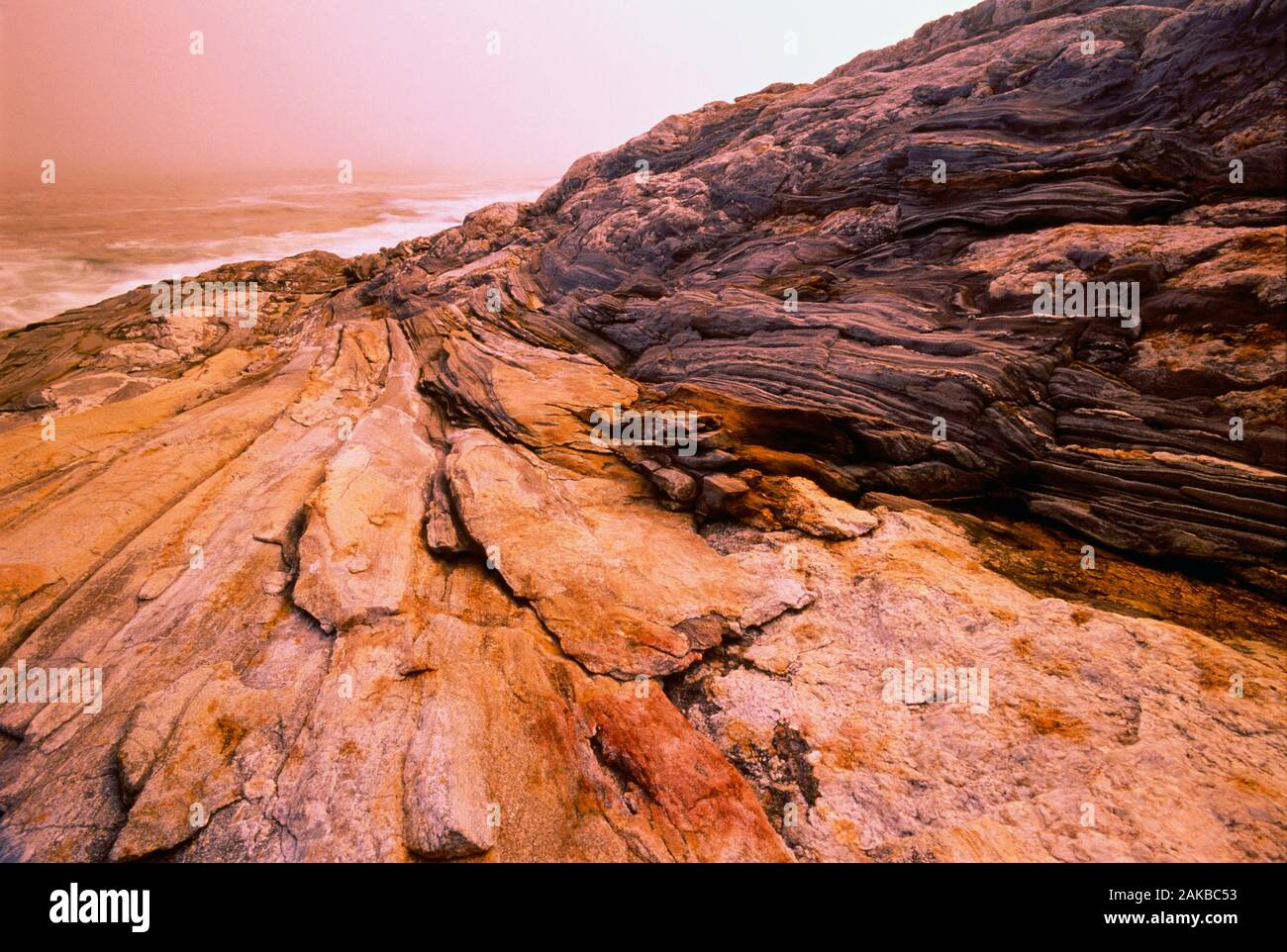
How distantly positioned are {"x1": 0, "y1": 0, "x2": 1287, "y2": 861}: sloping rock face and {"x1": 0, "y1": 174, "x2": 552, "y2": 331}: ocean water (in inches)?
1604

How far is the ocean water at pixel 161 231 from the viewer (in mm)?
45219

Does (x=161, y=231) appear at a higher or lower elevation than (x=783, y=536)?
higher

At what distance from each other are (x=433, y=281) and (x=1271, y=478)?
31.7 metres

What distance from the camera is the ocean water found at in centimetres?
4522

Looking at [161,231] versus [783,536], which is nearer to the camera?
[783,536]

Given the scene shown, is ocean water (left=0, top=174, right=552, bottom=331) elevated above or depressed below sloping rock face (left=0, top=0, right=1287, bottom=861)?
above

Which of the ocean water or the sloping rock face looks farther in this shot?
the ocean water

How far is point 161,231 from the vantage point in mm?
66688

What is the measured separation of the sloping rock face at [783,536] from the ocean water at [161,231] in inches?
1604

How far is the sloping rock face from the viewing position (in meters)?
7.32

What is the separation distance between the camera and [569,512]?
1330 cm

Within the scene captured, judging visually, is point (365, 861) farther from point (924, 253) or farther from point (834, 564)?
point (924, 253)

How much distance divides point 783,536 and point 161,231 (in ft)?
315

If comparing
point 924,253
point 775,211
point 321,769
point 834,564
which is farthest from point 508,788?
point 775,211
